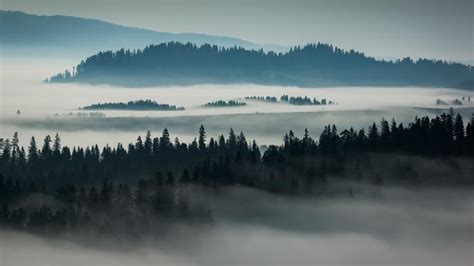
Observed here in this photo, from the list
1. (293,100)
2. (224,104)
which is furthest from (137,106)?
(293,100)

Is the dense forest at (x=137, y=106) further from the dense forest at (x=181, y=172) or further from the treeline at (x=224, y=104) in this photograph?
the dense forest at (x=181, y=172)

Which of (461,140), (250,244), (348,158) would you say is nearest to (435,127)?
(461,140)

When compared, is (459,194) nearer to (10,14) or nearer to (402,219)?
(402,219)

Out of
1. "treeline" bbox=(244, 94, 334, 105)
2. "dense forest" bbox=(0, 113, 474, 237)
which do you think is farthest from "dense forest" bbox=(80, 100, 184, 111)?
"dense forest" bbox=(0, 113, 474, 237)

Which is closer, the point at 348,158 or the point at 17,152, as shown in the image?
the point at 348,158

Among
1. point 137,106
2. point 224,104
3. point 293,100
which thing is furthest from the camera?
point 224,104

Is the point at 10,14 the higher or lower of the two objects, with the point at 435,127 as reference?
higher

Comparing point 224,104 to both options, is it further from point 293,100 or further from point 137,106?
point 137,106
